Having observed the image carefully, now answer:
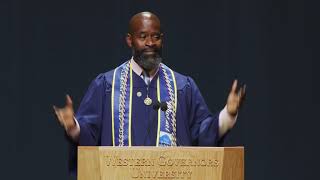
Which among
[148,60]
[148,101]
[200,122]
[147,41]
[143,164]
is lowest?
[143,164]

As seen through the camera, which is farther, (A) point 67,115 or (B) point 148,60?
(B) point 148,60

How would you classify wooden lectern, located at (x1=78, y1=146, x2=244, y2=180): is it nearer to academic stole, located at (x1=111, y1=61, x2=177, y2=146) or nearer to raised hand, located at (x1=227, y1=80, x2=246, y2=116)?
raised hand, located at (x1=227, y1=80, x2=246, y2=116)

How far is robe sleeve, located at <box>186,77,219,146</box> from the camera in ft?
15.2

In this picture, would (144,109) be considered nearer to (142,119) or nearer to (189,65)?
(142,119)

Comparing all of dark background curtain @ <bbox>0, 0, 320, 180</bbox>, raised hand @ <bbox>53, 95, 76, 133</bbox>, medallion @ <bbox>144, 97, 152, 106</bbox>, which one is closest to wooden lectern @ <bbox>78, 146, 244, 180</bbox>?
raised hand @ <bbox>53, 95, 76, 133</bbox>

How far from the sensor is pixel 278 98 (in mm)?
6312

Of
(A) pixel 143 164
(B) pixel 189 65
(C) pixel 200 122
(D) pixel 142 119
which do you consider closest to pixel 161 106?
(D) pixel 142 119

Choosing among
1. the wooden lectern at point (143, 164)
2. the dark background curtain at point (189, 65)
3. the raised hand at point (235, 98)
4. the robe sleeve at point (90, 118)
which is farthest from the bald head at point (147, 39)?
the dark background curtain at point (189, 65)

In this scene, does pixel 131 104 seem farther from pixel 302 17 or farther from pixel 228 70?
pixel 302 17

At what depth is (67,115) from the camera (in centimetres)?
429

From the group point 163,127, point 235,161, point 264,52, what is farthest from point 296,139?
point 235,161

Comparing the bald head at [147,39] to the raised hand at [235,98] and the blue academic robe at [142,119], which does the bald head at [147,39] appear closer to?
the blue academic robe at [142,119]

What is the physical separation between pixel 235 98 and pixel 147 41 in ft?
2.25

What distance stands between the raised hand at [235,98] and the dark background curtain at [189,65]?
1.76 meters
